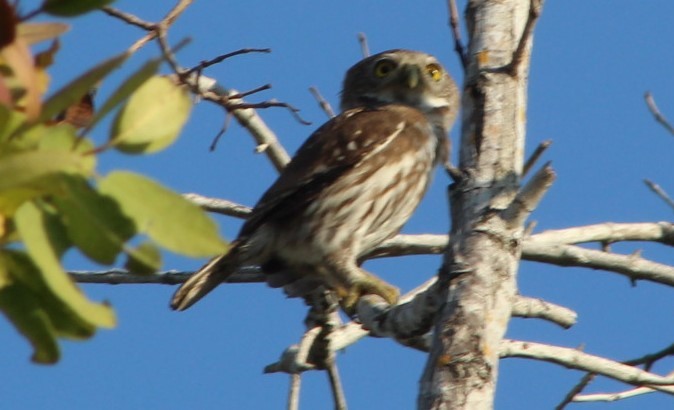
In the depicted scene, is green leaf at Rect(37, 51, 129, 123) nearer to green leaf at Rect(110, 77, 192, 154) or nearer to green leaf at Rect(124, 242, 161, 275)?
green leaf at Rect(110, 77, 192, 154)

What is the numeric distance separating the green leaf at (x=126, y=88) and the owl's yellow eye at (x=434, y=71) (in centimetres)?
598

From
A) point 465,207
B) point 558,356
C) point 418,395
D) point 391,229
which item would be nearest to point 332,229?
point 391,229

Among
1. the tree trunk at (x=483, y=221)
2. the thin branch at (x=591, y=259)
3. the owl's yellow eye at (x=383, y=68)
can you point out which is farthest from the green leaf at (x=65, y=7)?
the owl's yellow eye at (x=383, y=68)

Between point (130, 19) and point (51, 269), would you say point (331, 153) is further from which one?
point (51, 269)

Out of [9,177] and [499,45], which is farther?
[499,45]

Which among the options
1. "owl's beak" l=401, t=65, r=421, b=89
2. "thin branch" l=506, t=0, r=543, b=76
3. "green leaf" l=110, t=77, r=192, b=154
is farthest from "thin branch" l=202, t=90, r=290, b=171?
"green leaf" l=110, t=77, r=192, b=154

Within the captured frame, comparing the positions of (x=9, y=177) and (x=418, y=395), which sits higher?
(x=418, y=395)

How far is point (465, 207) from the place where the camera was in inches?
153

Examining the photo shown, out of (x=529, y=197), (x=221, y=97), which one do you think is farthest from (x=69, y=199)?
(x=221, y=97)

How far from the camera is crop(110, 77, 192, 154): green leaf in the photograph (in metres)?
1.41

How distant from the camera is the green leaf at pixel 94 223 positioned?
1.33 meters

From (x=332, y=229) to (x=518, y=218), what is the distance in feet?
7.35

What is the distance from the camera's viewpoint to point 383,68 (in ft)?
23.7

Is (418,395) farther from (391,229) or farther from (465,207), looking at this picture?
(391,229)
